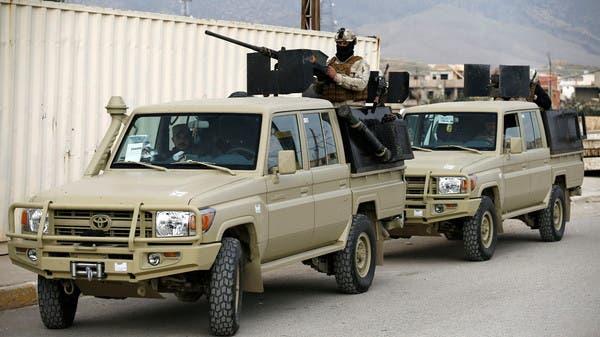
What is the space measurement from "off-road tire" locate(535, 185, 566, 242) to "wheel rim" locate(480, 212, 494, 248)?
195 centimetres

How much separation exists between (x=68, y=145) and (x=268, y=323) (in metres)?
5.81

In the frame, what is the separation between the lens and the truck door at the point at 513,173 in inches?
632

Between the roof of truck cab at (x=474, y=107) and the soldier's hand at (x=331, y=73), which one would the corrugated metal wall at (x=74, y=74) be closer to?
the roof of truck cab at (x=474, y=107)

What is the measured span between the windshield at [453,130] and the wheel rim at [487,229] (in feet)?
2.94

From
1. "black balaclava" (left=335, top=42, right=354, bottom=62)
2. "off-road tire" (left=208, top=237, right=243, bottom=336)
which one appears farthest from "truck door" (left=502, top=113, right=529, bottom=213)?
"off-road tire" (left=208, top=237, right=243, bottom=336)

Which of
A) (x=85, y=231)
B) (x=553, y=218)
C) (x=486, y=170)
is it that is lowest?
(x=553, y=218)

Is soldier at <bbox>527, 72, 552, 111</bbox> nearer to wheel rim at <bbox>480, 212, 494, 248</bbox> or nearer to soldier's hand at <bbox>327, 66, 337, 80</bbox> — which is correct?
wheel rim at <bbox>480, 212, 494, 248</bbox>

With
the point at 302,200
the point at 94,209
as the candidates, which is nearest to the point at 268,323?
the point at 302,200

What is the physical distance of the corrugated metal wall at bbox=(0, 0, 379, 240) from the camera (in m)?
15.2

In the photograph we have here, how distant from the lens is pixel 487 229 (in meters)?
15.7

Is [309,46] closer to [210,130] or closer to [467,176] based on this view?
[467,176]

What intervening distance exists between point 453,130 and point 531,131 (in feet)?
4.43

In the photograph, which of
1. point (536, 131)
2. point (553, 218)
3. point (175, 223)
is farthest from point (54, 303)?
point (553, 218)

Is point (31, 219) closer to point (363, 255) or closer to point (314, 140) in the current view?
point (314, 140)
